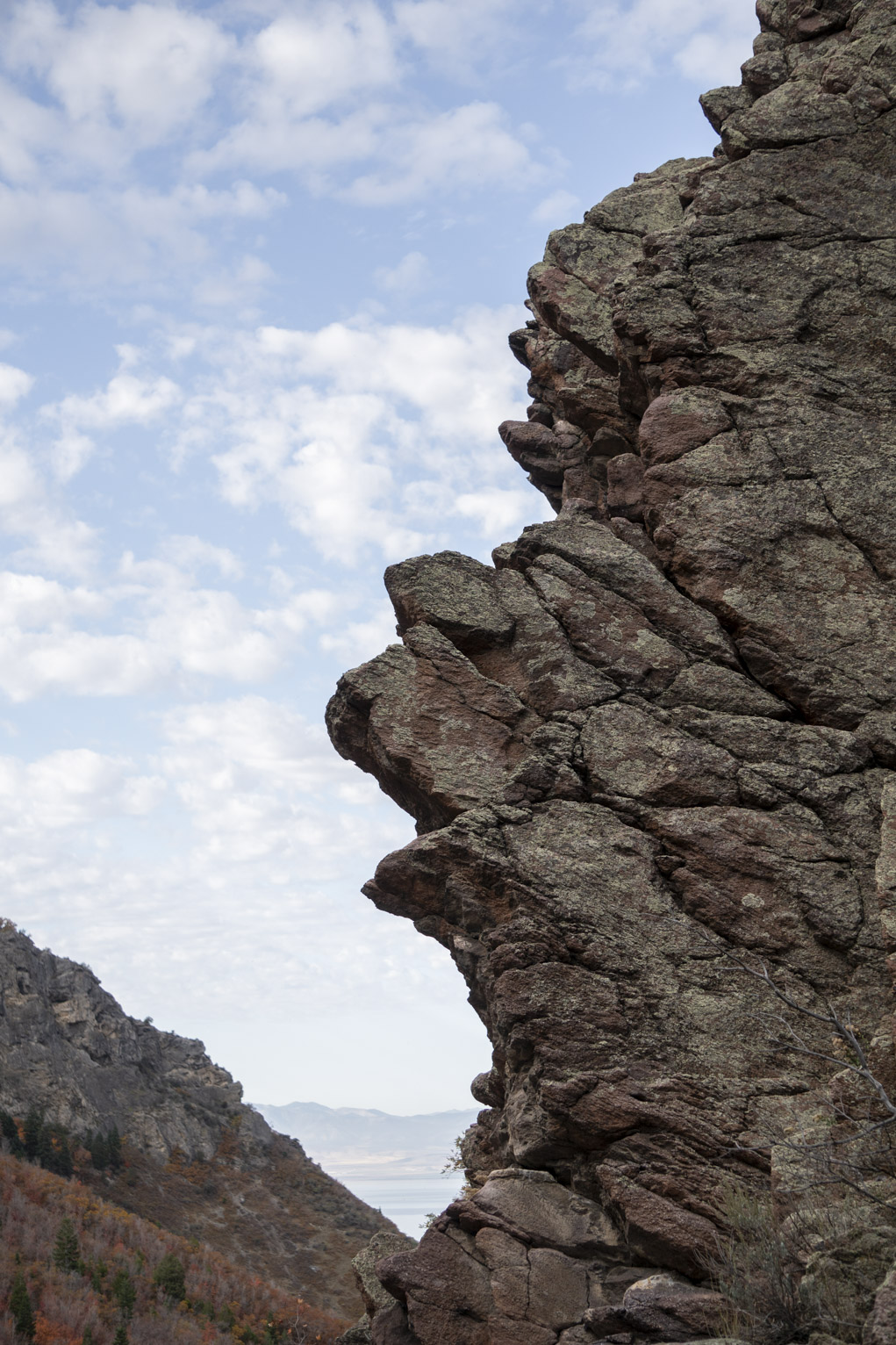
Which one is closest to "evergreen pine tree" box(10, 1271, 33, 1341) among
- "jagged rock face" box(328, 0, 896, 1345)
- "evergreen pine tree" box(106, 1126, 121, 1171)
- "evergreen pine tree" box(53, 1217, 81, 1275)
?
"evergreen pine tree" box(53, 1217, 81, 1275)

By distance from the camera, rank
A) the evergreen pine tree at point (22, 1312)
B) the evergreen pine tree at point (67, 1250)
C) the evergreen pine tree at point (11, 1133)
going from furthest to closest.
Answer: the evergreen pine tree at point (11, 1133)
the evergreen pine tree at point (67, 1250)
the evergreen pine tree at point (22, 1312)

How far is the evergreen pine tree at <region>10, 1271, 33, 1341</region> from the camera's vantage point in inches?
1336

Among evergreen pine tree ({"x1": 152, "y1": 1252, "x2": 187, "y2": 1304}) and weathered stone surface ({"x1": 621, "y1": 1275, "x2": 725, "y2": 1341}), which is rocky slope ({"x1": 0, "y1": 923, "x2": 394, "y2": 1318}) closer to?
evergreen pine tree ({"x1": 152, "y1": 1252, "x2": 187, "y2": 1304})

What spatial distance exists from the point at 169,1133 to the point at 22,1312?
32.6 m

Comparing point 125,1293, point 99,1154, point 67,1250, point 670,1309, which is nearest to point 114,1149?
point 99,1154

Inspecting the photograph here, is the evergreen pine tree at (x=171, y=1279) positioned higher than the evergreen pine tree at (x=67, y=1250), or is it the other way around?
the evergreen pine tree at (x=67, y=1250)

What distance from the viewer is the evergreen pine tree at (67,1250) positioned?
134 feet

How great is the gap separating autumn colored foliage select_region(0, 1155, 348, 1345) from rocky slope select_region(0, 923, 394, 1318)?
6049mm

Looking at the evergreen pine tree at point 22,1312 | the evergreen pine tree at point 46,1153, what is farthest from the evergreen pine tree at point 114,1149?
the evergreen pine tree at point 22,1312

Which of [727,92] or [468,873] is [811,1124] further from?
[727,92]

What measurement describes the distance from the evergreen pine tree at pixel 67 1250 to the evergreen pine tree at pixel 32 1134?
12472mm

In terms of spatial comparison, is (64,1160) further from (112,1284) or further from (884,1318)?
(884,1318)

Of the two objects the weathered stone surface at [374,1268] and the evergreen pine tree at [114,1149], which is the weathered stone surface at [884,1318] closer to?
the weathered stone surface at [374,1268]

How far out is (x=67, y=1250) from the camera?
41500 millimetres
